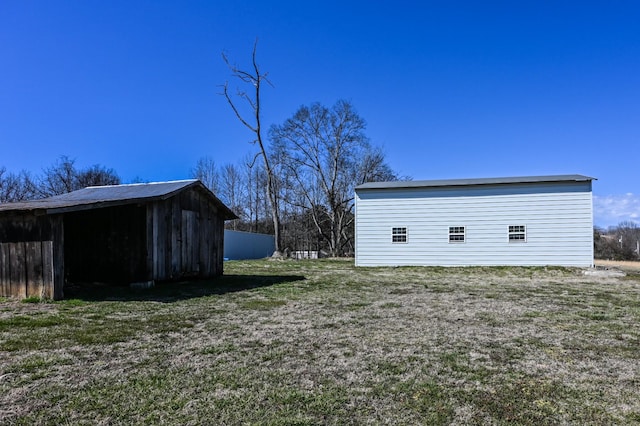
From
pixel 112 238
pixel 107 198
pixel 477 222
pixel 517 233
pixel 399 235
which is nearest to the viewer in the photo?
pixel 107 198

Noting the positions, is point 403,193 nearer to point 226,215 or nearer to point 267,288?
point 226,215

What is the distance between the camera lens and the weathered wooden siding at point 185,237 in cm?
1041

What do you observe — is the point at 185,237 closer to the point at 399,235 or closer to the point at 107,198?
the point at 107,198

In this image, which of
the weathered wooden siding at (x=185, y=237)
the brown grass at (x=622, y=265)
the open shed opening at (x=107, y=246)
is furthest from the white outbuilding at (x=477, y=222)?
the open shed opening at (x=107, y=246)

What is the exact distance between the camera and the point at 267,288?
33.5ft

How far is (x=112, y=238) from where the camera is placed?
10.5m

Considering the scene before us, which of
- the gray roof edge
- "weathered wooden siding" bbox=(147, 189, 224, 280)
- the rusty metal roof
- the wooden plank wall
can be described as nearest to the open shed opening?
"weathered wooden siding" bbox=(147, 189, 224, 280)

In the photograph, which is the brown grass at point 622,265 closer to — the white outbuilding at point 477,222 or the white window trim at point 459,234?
the white outbuilding at point 477,222

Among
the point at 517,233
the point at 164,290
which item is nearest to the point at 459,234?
the point at 517,233

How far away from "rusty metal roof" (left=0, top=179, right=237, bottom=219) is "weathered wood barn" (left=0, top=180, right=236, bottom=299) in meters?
0.02

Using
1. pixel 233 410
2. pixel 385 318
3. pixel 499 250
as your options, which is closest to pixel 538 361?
pixel 385 318

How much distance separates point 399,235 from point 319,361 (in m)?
13.4

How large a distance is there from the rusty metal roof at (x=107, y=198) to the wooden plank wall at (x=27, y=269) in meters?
0.73

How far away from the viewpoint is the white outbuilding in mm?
15570
